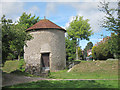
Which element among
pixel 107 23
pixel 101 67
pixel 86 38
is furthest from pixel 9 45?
pixel 86 38

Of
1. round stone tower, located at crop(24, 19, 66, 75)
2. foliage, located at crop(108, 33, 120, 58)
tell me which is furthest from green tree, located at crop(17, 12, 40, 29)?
foliage, located at crop(108, 33, 120, 58)

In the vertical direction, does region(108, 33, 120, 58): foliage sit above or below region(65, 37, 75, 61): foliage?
below

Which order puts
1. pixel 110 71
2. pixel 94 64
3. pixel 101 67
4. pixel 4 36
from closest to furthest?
pixel 4 36 → pixel 110 71 → pixel 101 67 → pixel 94 64

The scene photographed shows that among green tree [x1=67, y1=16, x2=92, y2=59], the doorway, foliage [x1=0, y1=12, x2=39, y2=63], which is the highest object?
green tree [x1=67, y1=16, x2=92, y2=59]

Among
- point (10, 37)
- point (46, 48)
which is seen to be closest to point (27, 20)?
point (46, 48)

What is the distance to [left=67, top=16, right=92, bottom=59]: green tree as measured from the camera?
41844 mm

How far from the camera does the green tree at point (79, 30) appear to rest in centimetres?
4184

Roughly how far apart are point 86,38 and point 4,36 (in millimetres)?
34827

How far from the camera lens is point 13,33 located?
11234mm

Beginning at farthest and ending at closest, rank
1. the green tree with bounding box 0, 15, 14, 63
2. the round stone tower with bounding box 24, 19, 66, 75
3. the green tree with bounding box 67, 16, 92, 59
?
the green tree with bounding box 67, 16, 92, 59 < the round stone tower with bounding box 24, 19, 66, 75 < the green tree with bounding box 0, 15, 14, 63

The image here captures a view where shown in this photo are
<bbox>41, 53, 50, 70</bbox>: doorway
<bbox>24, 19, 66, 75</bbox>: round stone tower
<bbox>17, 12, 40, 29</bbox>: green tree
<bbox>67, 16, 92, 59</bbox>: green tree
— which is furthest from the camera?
<bbox>67, 16, 92, 59</bbox>: green tree

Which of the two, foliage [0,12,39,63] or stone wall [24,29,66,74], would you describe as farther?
stone wall [24,29,66,74]

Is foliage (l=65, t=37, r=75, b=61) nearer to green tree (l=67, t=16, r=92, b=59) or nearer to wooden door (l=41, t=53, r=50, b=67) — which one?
green tree (l=67, t=16, r=92, b=59)

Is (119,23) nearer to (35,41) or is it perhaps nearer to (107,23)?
(107,23)
